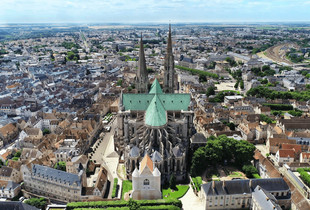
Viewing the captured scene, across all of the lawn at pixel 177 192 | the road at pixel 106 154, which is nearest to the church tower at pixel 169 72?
the road at pixel 106 154

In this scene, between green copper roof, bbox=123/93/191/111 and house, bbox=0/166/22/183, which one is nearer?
house, bbox=0/166/22/183

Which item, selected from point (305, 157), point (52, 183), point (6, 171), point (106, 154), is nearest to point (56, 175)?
point (52, 183)

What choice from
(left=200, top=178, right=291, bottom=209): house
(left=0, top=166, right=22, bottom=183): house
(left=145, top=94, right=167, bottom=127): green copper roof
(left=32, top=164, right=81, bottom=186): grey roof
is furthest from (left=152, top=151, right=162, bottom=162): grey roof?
(left=0, top=166, right=22, bottom=183): house

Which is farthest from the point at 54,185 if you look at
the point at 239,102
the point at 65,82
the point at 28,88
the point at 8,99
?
the point at 65,82

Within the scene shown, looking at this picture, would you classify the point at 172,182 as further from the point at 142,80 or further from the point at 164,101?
the point at 142,80

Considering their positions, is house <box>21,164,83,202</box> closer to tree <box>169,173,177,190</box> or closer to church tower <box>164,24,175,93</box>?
tree <box>169,173,177,190</box>

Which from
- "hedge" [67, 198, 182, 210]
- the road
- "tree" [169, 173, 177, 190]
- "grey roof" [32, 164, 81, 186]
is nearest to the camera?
"hedge" [67, 198, 182, 210]

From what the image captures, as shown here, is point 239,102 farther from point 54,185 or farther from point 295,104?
point 54,185
